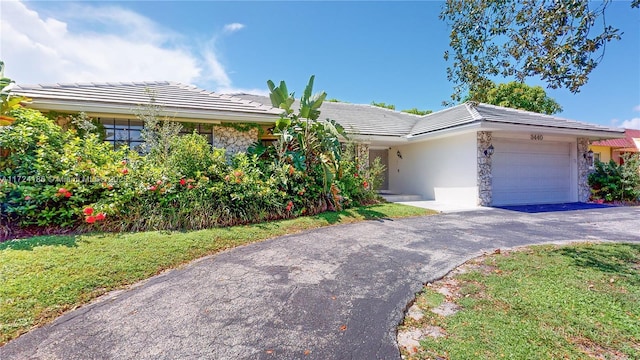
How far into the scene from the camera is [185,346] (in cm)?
263

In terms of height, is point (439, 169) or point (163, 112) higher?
point (163, 112)

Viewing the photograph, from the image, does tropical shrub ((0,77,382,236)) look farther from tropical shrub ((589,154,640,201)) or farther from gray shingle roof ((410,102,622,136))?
tropical shrub ((589,154,640,201))

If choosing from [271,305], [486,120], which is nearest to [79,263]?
[271,305]

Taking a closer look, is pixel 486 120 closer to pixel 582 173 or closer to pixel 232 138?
pixel 582 173

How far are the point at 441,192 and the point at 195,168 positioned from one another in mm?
11176

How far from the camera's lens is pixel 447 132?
476 inches

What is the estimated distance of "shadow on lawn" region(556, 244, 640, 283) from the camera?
4.51 m

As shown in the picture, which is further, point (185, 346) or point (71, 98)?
point (71, 98)

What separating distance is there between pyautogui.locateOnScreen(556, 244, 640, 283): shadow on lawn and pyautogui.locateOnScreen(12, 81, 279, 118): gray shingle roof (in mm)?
9187

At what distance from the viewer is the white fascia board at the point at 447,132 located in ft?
35.5

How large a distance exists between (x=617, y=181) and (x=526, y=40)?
13.8m

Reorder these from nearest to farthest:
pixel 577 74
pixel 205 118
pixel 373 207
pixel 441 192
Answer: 1. pixel 577 74
2. pixel 205 118
3. pixel 373 207
4. pixel 441 192

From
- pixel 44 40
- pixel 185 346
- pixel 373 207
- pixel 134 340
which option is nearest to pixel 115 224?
pixel 134 340

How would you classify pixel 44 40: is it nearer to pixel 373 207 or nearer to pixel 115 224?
pixel 115 224
